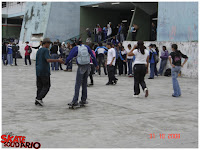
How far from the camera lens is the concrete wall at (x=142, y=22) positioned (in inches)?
918

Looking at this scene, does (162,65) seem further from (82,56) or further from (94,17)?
(94,17)

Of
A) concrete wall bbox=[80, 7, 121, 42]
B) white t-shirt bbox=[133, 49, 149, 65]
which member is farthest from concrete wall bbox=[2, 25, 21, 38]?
white t-shirt bbox=[133, 49, 149, 65]

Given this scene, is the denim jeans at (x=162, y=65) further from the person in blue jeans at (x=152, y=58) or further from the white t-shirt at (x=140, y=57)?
Result: the white t-shirt at (x=140, y=57)

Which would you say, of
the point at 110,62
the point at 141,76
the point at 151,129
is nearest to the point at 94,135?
the point at 151,129

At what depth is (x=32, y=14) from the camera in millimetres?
32156

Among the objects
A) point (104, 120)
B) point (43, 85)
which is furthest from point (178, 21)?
point (104, 120)

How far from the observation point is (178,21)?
1720cm

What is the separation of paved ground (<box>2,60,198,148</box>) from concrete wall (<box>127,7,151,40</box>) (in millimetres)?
13866

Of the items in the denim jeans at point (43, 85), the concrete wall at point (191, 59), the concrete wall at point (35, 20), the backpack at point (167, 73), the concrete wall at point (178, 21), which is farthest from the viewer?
the concrete wall at point (35, 20)

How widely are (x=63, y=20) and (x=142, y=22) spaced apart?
893 cm

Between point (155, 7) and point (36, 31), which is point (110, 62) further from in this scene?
point (36, 31)

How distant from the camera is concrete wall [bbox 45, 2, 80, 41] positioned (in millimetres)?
29406

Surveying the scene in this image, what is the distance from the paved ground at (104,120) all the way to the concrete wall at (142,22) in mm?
13866

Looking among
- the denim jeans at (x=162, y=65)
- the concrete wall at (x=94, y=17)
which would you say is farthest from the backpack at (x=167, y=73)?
the concrete wall at (x=94, y=17)
